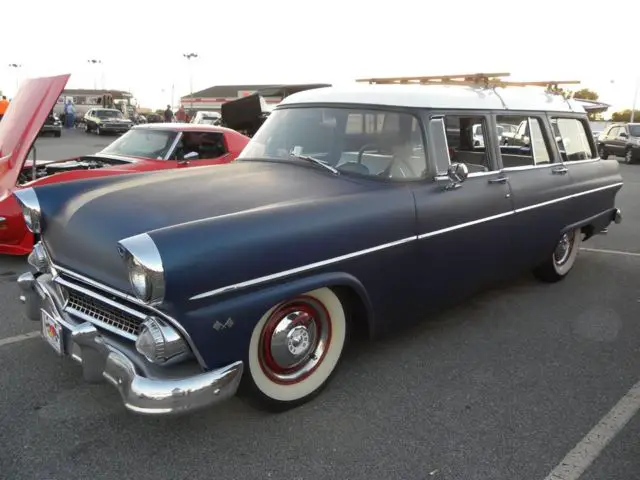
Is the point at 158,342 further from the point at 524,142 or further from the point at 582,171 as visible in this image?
the point at 582,171

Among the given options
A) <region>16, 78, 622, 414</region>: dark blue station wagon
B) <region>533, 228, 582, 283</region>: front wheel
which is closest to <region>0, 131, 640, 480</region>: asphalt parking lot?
<region>16, 78, 622, 414</region>: dark blue station wagon

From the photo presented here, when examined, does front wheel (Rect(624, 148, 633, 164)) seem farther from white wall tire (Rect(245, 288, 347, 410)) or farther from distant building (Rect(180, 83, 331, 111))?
white wall tire (Rect(245, 288, 347, 410))

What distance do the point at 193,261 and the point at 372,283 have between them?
3.65 feet

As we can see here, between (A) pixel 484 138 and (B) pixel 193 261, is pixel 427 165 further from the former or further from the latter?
(B) pixel 193 261

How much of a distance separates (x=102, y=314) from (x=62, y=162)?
5248mm

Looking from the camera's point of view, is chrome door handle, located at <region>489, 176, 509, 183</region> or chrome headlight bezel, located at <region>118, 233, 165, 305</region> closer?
chrome headlight bezel, located at <region>118, 233, 165, 305</region>

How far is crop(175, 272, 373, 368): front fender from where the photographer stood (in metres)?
2.31

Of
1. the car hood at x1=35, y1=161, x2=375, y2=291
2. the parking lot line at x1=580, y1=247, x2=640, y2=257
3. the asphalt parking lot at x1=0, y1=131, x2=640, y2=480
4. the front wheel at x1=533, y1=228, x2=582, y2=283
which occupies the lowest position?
the parking lot line at x1=580, y1=247, x2=640, y2=257

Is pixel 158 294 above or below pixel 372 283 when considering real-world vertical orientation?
above

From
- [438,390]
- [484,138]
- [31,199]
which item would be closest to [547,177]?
[484,138]

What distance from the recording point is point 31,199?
121 inches

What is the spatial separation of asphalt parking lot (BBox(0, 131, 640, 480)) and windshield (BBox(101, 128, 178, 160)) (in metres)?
3.08

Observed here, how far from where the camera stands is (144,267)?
217cm

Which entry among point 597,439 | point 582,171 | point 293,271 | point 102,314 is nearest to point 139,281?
point 102,314
